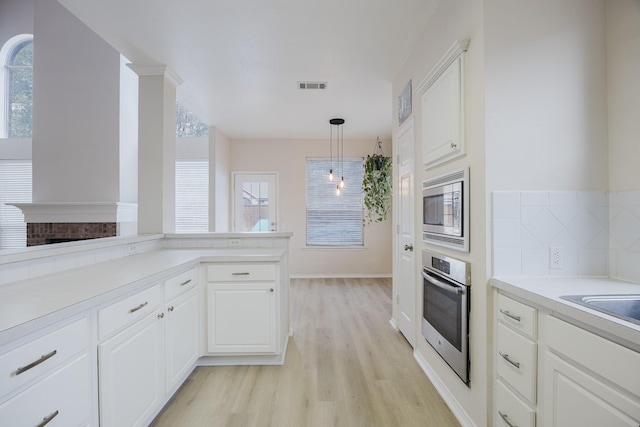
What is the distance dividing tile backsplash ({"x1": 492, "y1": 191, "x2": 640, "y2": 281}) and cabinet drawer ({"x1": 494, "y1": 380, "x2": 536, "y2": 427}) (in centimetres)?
55

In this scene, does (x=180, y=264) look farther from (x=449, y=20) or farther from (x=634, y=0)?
(x=634, y=0)

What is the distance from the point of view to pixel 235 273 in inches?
92.5

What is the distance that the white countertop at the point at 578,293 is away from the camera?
858 mm

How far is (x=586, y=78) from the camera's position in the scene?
4.95 ft

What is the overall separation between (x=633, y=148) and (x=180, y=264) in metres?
2.65

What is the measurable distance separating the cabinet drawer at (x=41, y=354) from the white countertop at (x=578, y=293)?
1.80 meters

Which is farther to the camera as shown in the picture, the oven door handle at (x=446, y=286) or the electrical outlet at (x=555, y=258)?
the oven door handle at (x=446, y=286)

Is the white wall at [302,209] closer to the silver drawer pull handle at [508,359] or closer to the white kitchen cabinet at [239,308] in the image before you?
the white kitchen cabinet at [239,308]

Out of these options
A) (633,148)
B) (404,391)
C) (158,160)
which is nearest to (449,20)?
(633,148)

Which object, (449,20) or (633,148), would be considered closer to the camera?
(633,148)

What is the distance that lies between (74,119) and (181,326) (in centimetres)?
402

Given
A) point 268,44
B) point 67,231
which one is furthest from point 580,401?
point 67,231

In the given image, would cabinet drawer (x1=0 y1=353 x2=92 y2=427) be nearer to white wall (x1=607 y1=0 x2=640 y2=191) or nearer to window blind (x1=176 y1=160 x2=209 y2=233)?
white wall (x1=607 y1=0 x2=640 y2=191)

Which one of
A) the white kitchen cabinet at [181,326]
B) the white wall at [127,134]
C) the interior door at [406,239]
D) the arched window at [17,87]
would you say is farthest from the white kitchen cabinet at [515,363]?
the arched window at [17,87]
